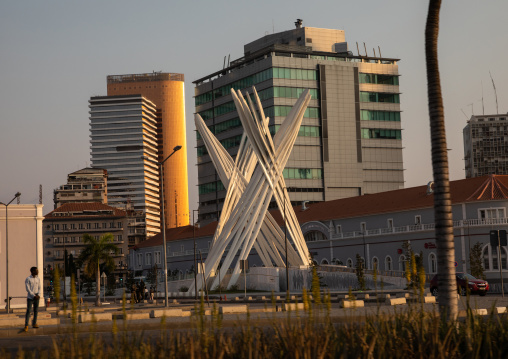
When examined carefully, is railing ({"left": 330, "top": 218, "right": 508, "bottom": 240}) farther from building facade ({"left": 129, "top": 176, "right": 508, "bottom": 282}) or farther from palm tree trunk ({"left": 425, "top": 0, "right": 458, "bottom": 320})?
palm tree trunk ({"left": 425, "top": 0, "right": 458, "bottom": 320})

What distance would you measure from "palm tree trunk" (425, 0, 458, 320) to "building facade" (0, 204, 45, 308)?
3572 cm

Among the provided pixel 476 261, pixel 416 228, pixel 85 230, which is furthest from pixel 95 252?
pixel 85 230

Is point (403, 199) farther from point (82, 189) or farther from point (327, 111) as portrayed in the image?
point (82, 189)

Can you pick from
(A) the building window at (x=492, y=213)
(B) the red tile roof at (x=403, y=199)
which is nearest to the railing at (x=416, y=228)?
(A) the building window at (x=492, y=213)

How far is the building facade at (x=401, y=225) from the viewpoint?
66.6 meters

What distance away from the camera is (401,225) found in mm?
73062

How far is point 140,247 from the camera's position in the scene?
119125mm

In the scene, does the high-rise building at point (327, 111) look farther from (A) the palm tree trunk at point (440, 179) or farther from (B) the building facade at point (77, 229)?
(A) the palm tree trunk at point (440, 179)

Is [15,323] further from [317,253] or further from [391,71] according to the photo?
[391,71]

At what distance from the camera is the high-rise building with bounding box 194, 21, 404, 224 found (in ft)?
384

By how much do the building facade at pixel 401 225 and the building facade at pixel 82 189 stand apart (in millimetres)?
103614

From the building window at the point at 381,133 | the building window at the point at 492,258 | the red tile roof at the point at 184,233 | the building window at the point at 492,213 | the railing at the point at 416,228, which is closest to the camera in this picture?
the building window at the point at 492,258

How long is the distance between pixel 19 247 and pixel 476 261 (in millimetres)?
34204

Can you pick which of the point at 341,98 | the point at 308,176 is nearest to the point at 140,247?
the point at 308,176
